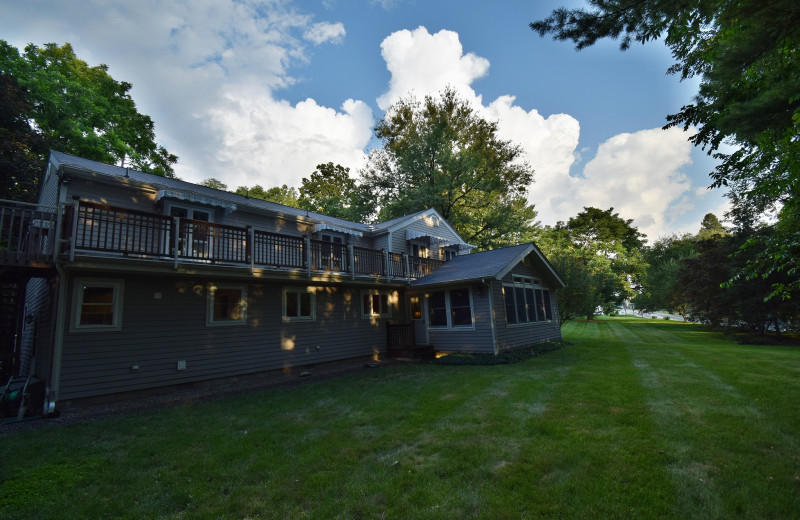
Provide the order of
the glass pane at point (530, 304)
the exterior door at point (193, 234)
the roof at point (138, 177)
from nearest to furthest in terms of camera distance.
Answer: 1. the exterior door at point (193, 234)
2. the roof at point (138, 177)
3. the glass pane at point (530, 304)

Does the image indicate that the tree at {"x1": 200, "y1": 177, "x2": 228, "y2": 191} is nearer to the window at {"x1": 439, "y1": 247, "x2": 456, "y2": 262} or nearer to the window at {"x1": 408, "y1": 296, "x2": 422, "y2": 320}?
the window at {"x1": 439, "y1": 247, "x2": 456, "y2": 262}

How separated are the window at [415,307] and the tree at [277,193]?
1028 inches

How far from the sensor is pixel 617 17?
3705 millimetres

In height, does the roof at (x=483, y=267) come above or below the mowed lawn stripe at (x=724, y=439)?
above

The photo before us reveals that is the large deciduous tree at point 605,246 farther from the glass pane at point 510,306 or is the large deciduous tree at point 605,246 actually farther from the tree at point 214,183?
the tree at point 214,183

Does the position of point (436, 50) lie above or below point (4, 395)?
above

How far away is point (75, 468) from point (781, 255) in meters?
11.3

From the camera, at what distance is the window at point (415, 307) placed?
601 inches

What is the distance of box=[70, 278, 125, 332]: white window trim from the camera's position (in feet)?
25.4

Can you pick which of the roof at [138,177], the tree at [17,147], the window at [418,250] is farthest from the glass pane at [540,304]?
the tree at [17,147]

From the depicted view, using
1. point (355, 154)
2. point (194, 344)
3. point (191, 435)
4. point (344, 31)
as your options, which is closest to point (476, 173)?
point (355, 154)

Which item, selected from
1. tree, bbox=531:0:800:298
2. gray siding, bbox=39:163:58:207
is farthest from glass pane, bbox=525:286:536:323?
gray siding, bbox=39:163:58:207


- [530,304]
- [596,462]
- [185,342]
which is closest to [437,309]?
[530,304]

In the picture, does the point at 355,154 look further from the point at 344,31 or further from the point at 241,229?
the point at 241,229
